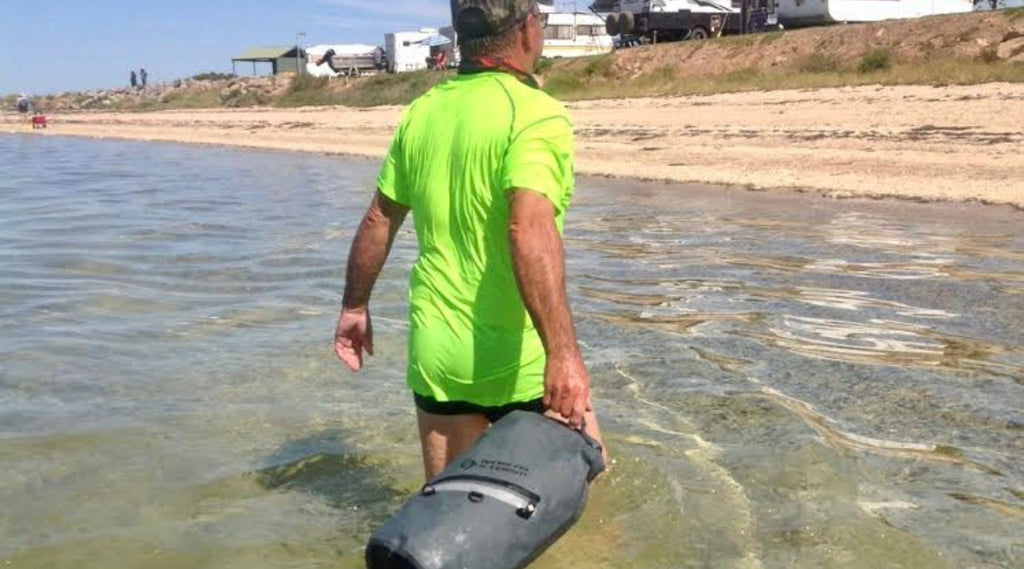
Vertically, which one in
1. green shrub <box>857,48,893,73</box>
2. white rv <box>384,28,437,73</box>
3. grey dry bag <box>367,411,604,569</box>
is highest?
white rv <box>384,28,437,73</box>

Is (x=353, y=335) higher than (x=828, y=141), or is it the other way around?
(x=353, y=335)

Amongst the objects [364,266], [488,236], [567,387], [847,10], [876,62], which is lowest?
[567,387]

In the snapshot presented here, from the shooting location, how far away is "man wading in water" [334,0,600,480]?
8.50 feet

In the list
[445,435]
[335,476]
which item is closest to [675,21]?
[335,476]

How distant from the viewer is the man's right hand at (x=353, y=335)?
3.18 metres

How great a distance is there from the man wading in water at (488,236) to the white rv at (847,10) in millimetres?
31839

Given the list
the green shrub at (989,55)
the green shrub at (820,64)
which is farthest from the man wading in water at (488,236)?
the green shrub at (820,64)

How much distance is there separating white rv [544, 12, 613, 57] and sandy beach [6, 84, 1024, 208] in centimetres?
1897

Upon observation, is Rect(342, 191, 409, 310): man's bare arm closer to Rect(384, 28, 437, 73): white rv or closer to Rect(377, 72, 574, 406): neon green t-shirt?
Rect(377, 72, 574, 406): neon green t-shirt

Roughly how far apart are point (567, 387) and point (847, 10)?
32.7m

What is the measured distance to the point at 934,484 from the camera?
4129mm

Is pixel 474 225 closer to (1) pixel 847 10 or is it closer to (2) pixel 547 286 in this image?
(2) pixel 547 286

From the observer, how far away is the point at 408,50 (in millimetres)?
55438

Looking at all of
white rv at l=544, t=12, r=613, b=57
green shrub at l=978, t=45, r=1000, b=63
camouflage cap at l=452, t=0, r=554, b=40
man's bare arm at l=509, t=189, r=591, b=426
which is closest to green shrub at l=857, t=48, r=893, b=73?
green shrub at l=978, t=45, r=1000, b=63
